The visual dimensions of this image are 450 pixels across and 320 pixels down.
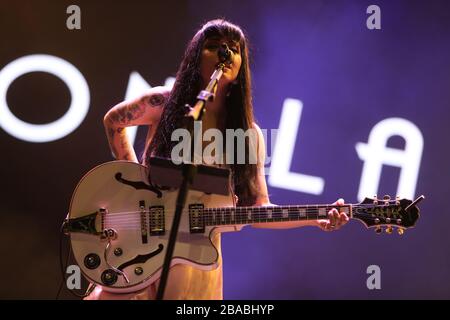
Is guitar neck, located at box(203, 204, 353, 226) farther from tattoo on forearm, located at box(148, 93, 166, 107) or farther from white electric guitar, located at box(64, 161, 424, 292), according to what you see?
tattoo on forearm, located at box(148, 93, 166, 107)

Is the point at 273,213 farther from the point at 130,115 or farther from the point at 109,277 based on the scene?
Answer: the point at 130,115

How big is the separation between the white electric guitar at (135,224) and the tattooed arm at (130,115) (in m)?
0.39

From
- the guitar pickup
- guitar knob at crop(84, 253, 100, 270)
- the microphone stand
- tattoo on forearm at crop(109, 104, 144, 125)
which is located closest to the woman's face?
tattoo on forearm at crop(109, 104, 144, 125)

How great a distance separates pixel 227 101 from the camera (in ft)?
8.72

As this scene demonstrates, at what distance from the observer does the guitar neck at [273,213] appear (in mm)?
2322

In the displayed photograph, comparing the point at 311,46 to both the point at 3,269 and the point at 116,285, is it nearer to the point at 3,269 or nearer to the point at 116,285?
the point at 116,285


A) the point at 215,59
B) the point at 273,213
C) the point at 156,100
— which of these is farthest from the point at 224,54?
the point at 273,213

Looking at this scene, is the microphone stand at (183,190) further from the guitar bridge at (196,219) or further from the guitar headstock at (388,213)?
the guitar headstock at (388,213)

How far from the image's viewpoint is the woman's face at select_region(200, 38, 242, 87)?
8.21 feet

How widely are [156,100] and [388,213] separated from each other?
4.18 feet

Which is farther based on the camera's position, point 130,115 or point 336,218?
point 130,115

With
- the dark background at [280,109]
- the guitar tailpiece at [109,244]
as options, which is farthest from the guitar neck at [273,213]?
the dark background at [280,109]

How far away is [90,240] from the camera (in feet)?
7.46
